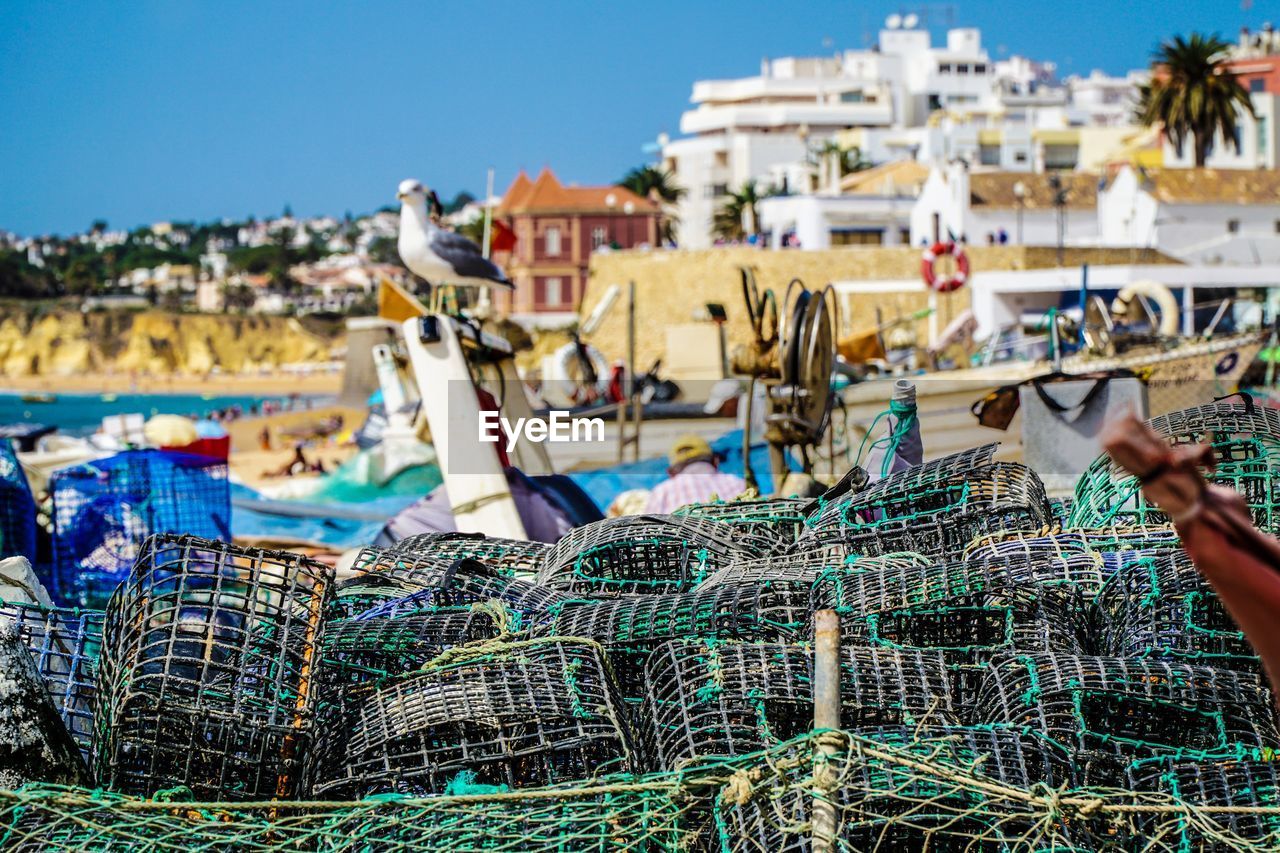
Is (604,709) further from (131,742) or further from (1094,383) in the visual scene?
(1094,383)

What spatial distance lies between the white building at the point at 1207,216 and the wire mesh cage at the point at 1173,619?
37.5 metres

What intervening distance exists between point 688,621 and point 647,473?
29.7 feet

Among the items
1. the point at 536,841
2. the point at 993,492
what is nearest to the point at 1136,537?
the point at 993,492

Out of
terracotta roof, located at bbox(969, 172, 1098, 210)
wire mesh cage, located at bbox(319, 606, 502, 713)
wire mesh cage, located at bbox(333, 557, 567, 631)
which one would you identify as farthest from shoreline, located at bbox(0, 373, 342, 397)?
wire mesh cage, located at bbox(319, 606, 502, 713)

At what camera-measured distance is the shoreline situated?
80.2 m

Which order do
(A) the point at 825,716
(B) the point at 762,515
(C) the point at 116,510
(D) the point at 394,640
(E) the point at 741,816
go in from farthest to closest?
(C) the point at 116,510, (B) the point at 762,515, (D) the point at 394,640, (E) the point at 741,816, (A) the point at 825,716

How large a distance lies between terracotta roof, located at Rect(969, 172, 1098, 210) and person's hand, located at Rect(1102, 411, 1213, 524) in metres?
42.9

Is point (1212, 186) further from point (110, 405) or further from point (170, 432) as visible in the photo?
point (110, 405)

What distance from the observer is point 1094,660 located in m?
3.09

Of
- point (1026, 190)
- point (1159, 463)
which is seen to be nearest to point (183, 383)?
point (1026, 190)

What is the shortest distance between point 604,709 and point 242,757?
733mm

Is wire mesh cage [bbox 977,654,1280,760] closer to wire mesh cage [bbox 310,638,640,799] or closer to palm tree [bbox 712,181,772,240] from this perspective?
wire mesh cage [bbox 310,638,640,799]

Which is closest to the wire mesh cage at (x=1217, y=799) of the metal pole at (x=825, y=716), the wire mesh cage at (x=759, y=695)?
the wire mesh cage at (x=759, y=695)

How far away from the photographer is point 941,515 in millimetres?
4449
